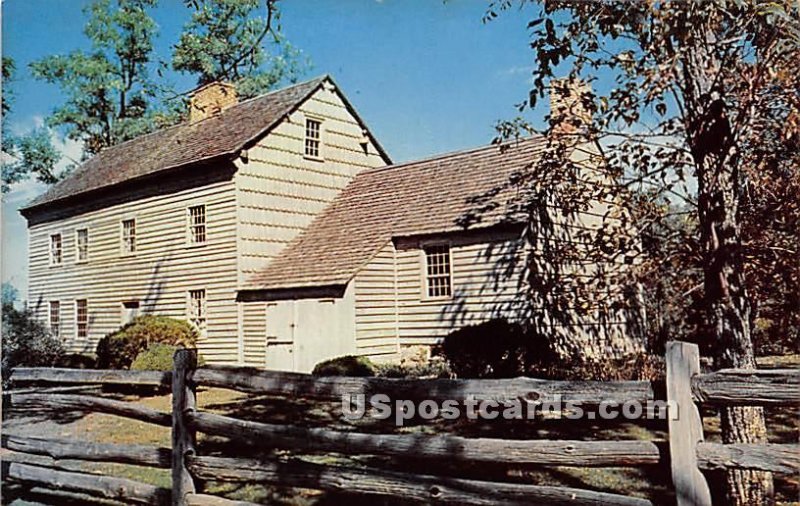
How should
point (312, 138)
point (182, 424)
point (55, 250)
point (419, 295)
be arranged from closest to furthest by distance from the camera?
point (182, 424), point (55, 250), point (419, 295), point (312, 138)

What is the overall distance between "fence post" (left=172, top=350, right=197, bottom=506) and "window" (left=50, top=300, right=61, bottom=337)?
1517 millimetres

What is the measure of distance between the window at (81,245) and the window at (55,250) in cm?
12

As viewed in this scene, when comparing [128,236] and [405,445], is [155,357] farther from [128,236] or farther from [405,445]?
[405,445]

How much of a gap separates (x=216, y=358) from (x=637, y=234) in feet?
9.77

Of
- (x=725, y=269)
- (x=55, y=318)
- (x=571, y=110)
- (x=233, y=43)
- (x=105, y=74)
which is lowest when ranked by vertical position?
(x=55, y=318)

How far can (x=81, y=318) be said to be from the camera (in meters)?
4.54

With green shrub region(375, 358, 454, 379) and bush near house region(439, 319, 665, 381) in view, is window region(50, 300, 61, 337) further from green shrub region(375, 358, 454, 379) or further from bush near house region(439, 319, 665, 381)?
bush near house region(439, 319, 665, 381)

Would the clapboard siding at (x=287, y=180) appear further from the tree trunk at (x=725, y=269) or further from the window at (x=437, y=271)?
the tree trunk at (x=725, y=269)

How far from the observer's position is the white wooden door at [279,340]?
4.91 m

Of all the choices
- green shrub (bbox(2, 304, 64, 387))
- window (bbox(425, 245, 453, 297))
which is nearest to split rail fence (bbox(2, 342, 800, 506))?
green shrub (bbox(2, 304, 64, 387))

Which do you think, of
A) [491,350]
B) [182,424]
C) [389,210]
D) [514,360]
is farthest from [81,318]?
[514,360]

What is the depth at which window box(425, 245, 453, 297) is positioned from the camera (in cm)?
582

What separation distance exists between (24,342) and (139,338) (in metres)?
0.67

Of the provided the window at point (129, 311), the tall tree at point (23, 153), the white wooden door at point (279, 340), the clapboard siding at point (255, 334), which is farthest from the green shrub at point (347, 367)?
the tall tree at point (23, 153)
